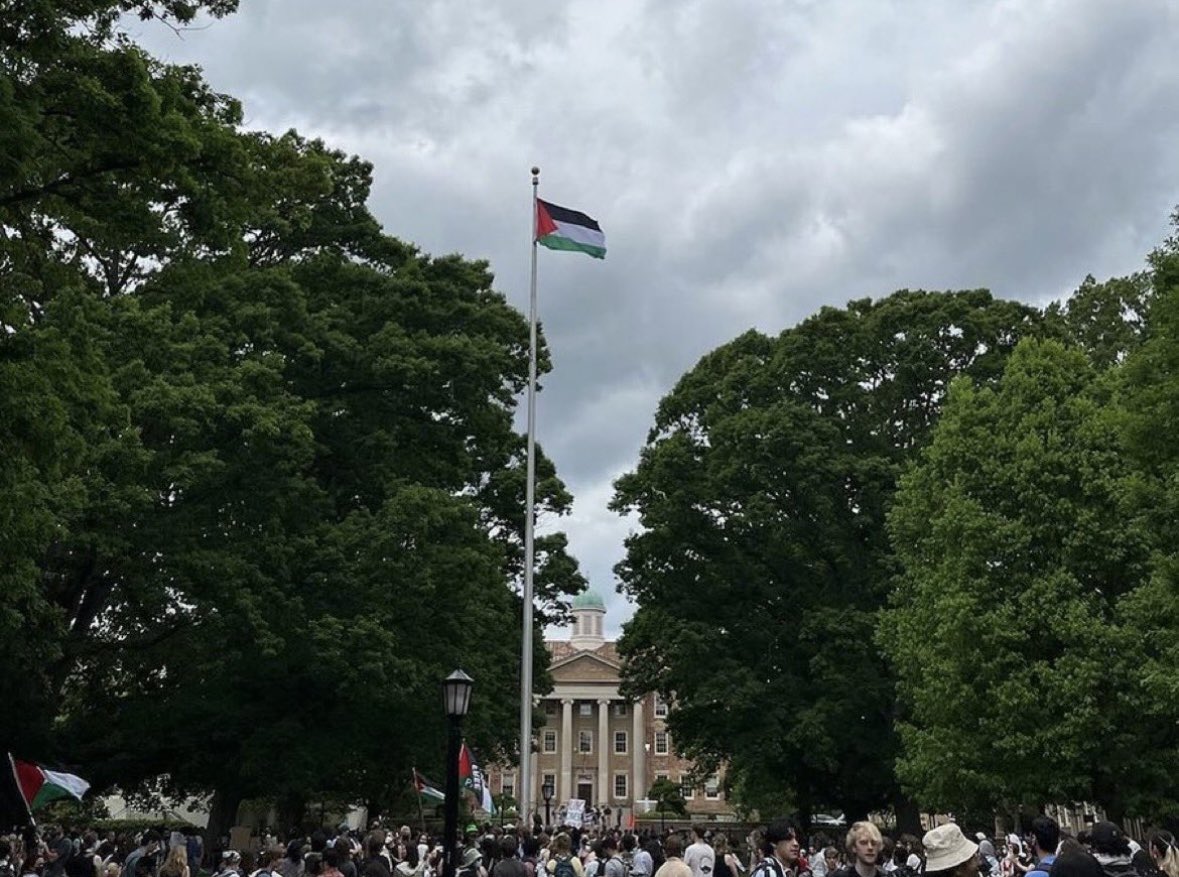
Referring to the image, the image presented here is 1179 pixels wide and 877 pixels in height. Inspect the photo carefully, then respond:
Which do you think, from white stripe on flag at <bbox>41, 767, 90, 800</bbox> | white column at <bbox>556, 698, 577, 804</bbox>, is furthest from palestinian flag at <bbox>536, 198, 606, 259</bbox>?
white column at <bbox>556, 698, 577, 804</bbox>

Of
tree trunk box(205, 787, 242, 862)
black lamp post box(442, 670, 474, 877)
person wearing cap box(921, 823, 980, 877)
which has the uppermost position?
tree trunk box(205, 787, 242, 862)

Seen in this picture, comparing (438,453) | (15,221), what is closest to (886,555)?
(438,453)

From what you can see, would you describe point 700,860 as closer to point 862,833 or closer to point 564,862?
point 564,862

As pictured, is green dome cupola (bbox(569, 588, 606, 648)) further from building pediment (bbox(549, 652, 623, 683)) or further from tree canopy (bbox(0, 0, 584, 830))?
tree canopy (bbox(0, 0, 584, 830))

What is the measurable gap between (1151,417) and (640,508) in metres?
24.3

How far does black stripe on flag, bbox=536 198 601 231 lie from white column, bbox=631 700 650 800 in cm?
9660

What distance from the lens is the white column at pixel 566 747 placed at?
12281 cm

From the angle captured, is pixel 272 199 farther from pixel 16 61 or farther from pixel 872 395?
pixel 872 395

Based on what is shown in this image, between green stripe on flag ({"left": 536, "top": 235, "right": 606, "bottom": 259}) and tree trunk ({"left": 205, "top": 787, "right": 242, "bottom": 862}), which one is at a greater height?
green stripe on flag ({"left": 536, "top": 235, "right": 606, "bottom": 259})

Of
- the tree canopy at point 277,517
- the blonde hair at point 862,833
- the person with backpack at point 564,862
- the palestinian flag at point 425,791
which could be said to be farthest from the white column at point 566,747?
the blonde hair at point 862,833

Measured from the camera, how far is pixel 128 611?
105ft

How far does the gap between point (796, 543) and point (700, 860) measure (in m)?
26.2

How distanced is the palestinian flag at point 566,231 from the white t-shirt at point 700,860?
575 inches

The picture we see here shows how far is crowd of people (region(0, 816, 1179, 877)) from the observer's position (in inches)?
290
